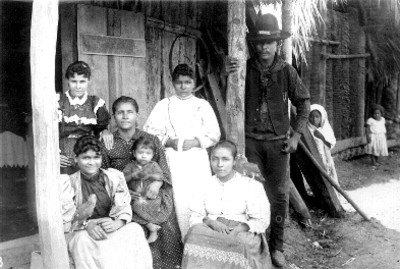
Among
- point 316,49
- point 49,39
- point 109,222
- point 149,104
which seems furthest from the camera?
point 316,49

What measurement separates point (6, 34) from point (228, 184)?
3.40 metres

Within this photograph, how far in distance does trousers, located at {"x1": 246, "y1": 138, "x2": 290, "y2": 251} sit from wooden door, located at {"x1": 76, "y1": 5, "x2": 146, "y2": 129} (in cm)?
129

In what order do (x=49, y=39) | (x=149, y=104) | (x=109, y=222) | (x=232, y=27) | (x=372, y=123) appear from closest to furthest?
(x=49, y=39)
(x=109, y=222)
(x=232, y=27)
(x=149, y=104)
(x=372, y=123)

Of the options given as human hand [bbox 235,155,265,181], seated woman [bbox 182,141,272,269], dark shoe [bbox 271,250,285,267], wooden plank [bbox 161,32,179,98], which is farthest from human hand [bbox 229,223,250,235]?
wooden plank [bbox 161,32,179,98]

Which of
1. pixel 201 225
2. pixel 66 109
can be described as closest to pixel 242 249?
pixel 201 225

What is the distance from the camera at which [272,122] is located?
464cm

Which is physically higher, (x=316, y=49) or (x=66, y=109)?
(x=316, y=49)

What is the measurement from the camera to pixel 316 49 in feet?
29.5

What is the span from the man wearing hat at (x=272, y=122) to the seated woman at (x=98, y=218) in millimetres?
1425

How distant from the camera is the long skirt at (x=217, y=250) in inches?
149

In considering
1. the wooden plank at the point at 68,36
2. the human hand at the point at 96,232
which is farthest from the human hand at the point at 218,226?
the wooden plank at the point at 68,36

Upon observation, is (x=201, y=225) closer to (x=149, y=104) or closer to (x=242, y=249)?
(x=242, y=249)

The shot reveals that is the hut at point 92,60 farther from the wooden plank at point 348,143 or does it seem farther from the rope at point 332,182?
the wooden plank at point 348,143

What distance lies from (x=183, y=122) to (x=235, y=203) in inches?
35.2
